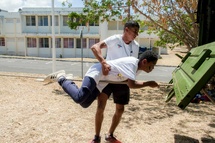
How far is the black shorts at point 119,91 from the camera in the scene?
3441 millimetres

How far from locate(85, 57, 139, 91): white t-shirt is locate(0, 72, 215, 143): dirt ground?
1.24m

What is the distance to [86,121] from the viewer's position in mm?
4730

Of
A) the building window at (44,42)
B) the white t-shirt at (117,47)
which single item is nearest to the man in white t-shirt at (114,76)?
the white t-shirt at (117,47)

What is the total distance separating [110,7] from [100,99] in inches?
240

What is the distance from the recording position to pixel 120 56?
11.8 ft

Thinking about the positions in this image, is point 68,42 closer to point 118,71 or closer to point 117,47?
point 117,47

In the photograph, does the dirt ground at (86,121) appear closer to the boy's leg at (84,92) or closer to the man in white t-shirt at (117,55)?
the man in white t-shirt at (117,55)

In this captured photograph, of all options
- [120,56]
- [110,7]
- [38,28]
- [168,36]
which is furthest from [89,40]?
[120,56]

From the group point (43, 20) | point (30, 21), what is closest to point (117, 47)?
point (43, 20)

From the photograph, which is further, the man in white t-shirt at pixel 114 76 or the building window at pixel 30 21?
the building window at pixel 30 21

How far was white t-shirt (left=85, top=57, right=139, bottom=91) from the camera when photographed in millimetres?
3014

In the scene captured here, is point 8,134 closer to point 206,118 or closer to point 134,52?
point 134,52

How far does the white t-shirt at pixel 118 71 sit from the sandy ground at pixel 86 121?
1.23 m

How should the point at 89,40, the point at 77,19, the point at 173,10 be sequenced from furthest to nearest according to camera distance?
the point at 89,40, the point at 77,19, the point at 173,10
